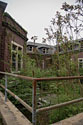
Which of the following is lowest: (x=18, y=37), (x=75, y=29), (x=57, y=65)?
(x=57, y=65)

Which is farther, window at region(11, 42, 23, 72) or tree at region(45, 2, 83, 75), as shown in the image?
window at region(11, 42, 23, 72)

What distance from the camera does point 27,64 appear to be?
429cm

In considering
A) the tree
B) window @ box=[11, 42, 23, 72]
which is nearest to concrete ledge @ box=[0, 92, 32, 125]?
the tree

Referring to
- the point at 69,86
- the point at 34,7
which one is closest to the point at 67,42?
the point at 69,86

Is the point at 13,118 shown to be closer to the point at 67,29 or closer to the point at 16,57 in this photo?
the point at 67,29

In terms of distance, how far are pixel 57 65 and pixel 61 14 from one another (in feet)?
4.90

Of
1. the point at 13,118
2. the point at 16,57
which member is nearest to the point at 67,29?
the point at 13,118

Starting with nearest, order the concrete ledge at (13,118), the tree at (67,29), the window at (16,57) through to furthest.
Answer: the concrete ledge at (13,118)
the tree at (67,29)
the window at (16,57)

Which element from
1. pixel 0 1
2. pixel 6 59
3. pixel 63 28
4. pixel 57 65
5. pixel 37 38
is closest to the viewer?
pixel 63 28

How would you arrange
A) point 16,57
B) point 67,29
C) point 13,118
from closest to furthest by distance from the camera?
point 13,118 → point 67,29 → point 16,57

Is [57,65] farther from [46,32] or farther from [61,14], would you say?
[61,14]

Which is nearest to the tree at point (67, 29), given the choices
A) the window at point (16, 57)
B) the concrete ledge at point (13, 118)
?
the concrete ledge at point (13, 118)

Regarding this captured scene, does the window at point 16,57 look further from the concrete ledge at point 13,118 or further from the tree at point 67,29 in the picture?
the concrete ledge at point 13,118

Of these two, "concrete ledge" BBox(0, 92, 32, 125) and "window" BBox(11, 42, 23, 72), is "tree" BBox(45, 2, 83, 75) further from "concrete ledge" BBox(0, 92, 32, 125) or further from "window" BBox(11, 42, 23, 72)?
"window" BBox(11, 42, 23, 72)
